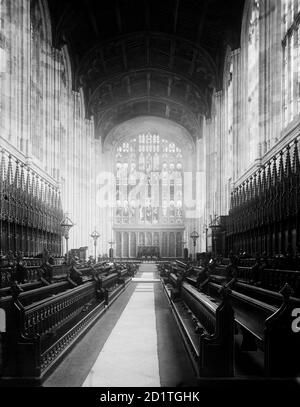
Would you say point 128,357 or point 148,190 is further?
point 148,190

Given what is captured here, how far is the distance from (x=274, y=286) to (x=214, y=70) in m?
21.6

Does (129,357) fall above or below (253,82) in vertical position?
below

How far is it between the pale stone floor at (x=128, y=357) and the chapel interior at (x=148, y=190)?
27 mm

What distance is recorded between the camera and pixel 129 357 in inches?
182

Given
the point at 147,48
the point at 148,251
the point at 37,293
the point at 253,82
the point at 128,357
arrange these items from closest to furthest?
the point at 128,357 < the point at 37,293 < the point at 253,82 < the point at 147,48 < the point at 148,251

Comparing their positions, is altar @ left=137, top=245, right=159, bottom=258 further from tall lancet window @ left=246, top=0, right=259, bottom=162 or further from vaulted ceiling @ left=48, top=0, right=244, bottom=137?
tall lancet window @ left=246, top=0, right=259, bottom=162

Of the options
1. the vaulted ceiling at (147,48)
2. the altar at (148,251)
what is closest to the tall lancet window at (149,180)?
the altar at (148,251)

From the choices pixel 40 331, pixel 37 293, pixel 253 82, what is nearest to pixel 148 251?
pixel 253 82

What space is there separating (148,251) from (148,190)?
6464mm

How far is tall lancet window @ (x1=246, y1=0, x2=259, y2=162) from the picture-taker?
1855 cm

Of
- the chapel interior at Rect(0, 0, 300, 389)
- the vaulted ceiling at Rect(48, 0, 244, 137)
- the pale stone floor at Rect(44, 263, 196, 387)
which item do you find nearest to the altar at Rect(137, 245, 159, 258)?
the chapel interior at Rect(0, 0, 300, 389)

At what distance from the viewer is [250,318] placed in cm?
509

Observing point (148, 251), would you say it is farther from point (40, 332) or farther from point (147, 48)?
point (40, 332)

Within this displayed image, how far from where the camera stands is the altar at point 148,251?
37.8 metres
